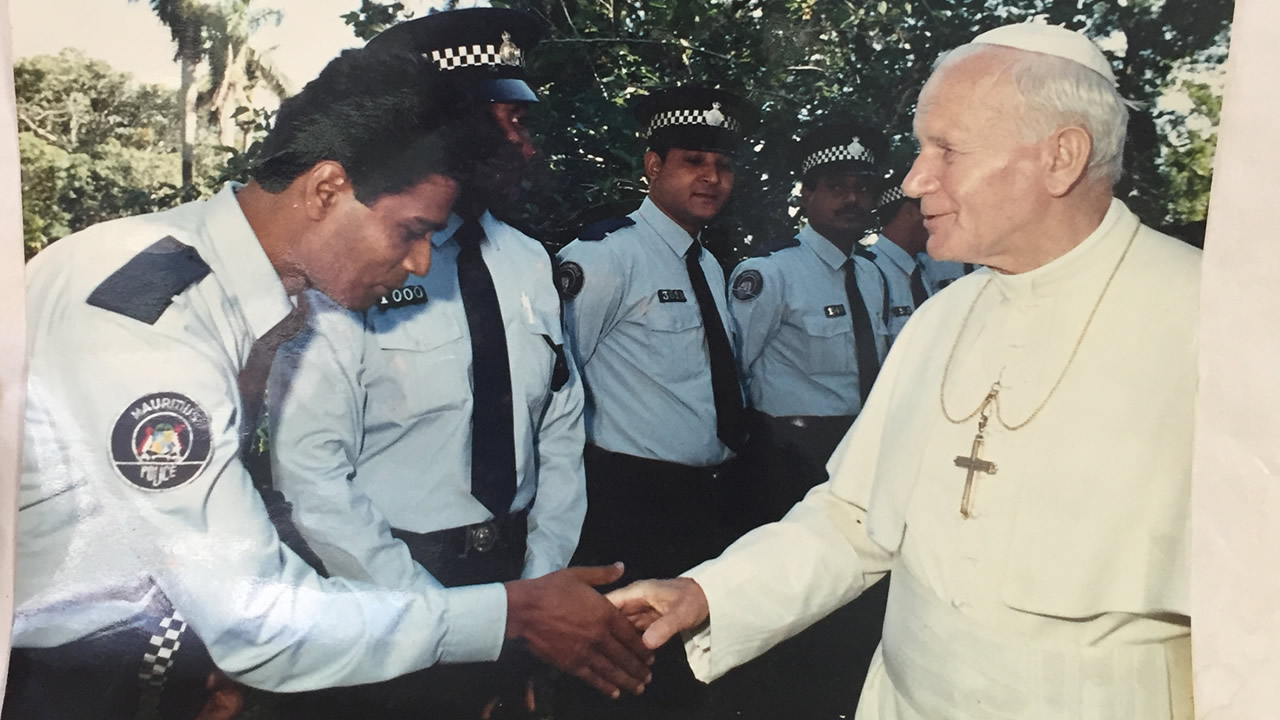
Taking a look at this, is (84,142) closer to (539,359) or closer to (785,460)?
(539,359)

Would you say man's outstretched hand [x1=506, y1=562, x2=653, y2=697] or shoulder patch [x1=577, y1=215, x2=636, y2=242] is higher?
shoulder patch [x1=577, y1=215, x2=636, y2=242]

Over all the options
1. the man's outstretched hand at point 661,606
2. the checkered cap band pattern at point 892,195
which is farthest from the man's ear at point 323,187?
the checkered cap band pattern at point 892,195

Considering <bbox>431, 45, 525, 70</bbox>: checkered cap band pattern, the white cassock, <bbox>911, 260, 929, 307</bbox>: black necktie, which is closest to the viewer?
the white cassock

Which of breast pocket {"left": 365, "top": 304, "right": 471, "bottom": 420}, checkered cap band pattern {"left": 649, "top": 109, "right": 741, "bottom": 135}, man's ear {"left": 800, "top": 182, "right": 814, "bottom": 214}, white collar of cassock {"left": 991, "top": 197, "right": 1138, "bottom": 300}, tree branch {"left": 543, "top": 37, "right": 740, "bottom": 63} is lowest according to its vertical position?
breast pocket {"left": 365, "top": 304, "right": 471, "bottom": 420}

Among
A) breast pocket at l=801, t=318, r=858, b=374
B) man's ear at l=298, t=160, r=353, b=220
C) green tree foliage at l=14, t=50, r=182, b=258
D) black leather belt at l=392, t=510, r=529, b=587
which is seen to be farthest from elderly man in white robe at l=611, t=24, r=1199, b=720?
green tree foliage at l=14, t=50, r=182, b=258

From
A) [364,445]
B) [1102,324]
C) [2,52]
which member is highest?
[2,52]

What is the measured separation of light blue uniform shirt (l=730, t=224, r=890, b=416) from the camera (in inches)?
71.3

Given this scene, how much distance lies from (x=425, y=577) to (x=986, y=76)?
4.53ft

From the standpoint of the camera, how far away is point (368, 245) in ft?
5.58

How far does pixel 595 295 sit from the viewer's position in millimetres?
1786

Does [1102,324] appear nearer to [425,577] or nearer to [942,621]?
[942,621]

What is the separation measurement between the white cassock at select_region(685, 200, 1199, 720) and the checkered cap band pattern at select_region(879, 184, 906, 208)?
201 millimetres

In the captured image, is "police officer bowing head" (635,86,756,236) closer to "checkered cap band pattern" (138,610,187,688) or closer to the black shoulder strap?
the black shoulder strap

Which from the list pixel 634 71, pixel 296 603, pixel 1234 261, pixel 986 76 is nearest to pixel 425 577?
pixel 296 603
